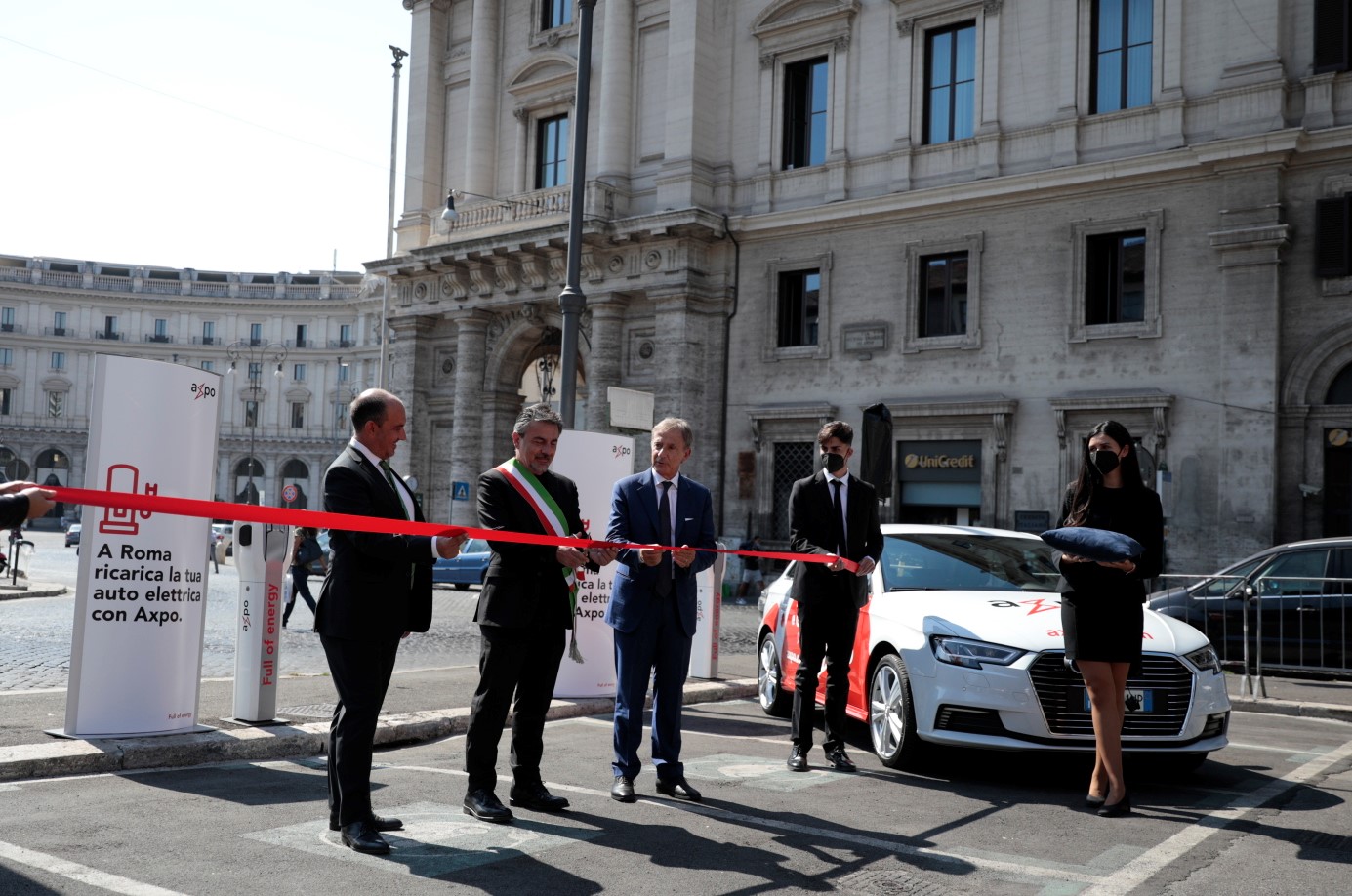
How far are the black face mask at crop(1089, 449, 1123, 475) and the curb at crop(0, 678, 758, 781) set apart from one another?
498 cm

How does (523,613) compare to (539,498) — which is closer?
(523,613)

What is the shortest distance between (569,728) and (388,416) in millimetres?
4599

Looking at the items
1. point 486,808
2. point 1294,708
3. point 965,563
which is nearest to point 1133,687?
point 965,563

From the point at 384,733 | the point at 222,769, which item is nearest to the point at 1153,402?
the point at 384,733

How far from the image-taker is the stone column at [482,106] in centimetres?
3356

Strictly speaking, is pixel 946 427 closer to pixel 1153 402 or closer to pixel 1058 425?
pixel 1058 425

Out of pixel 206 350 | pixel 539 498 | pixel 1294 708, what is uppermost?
pixel 206 350

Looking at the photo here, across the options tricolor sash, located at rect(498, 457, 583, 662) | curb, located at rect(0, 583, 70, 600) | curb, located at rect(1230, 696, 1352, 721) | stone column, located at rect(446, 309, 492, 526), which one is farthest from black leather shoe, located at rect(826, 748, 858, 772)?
stone column, located at rect(446, 309, 492, 526)

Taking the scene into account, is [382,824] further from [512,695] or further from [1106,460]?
[1106,460]

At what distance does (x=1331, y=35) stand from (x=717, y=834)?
21.1 m

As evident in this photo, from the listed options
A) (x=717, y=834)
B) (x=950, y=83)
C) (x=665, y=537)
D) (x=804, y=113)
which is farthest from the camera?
(x=804, y=113)

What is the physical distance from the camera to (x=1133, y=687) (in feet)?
23.1

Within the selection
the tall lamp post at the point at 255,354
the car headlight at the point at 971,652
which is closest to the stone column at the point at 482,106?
the car headlight at the point at 971,652

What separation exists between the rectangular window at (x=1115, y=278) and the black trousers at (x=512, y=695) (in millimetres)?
19611
